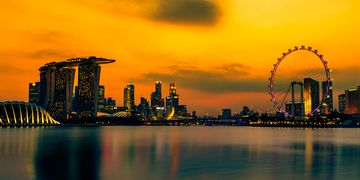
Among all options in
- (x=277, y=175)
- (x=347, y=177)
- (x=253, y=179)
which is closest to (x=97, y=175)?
(x=253, y=179)

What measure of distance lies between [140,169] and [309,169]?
1594 cm

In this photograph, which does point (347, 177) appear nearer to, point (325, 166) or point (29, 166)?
point (325, 166)

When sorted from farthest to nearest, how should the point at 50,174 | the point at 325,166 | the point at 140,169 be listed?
1. the point at 325,166
2. the point at 140,169
3. the point at 50,174

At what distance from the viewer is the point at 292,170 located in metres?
39.4

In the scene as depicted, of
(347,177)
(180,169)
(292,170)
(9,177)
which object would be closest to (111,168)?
(180,169)

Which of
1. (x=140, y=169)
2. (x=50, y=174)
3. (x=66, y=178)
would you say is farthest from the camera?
(x=140, y=169)

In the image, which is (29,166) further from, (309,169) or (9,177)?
(309,169)

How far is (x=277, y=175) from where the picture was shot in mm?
36094

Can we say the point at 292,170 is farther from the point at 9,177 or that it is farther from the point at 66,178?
the point at 9,177

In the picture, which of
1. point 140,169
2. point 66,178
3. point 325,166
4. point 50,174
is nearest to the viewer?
point 66,178

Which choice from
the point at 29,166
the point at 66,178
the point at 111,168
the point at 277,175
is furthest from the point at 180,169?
the point at 29,166

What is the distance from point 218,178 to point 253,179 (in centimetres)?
278

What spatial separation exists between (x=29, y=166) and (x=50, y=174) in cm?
728

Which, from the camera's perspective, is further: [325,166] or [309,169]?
[325,166]
